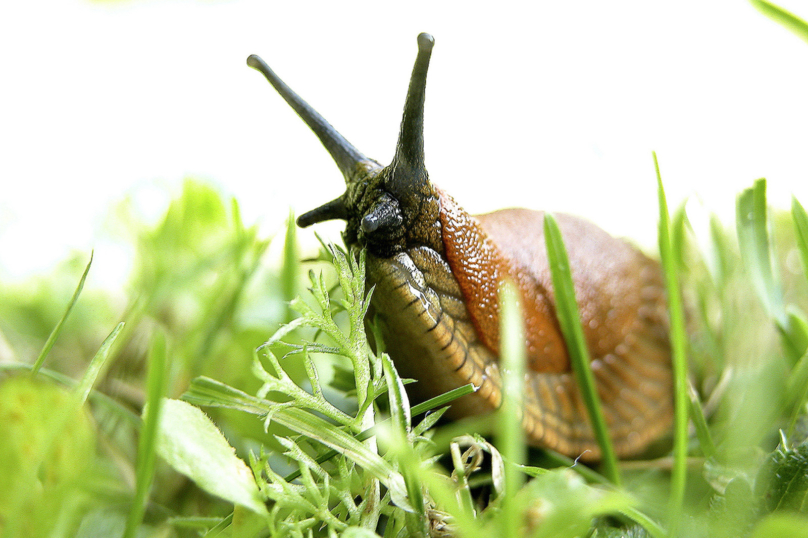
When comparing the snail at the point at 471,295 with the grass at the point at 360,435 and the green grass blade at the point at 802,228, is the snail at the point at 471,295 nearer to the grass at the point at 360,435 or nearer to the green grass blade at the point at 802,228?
the grass at the point at 360,435

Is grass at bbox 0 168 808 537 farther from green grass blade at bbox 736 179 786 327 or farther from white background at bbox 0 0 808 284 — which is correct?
white background at bbox 0 0 808 284

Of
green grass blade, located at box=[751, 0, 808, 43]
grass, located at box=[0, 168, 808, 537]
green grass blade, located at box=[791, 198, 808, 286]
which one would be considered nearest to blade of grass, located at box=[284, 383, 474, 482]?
grass, located at box=[0, 168, 808, 537]

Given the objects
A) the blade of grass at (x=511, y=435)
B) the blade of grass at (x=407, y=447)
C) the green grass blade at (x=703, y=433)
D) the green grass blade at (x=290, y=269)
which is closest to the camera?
the blade of grass at (x=511, y=435)

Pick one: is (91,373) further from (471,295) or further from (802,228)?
(802,228)

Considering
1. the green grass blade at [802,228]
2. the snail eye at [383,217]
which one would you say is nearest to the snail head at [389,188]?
the snail eye at [383,217]

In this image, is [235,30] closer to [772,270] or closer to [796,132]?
[796,132]

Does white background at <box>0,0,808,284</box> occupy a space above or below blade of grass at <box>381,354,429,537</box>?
above

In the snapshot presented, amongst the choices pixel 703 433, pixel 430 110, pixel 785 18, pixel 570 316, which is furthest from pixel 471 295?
pixel 430 110
